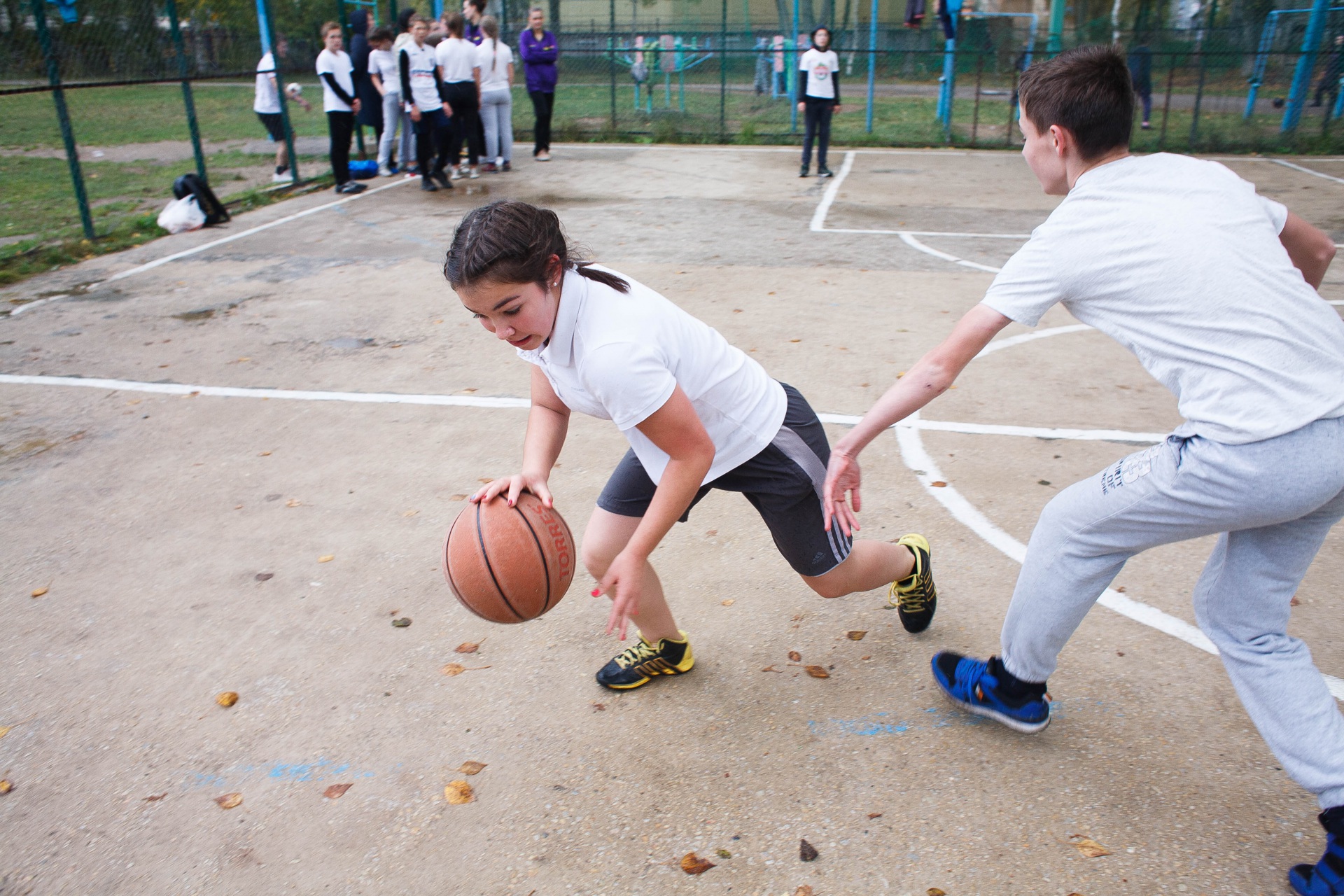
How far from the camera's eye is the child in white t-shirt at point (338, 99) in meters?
12.5

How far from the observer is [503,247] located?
7.72 ft

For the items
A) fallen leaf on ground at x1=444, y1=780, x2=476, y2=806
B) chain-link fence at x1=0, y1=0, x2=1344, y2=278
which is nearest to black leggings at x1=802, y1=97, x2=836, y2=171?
chain-link fence at x1=0, y1=0, x2=1344, y2=278

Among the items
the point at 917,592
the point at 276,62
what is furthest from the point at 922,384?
the point at 276,62

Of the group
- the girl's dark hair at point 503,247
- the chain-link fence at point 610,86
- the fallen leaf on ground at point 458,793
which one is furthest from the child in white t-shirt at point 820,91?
the fallen leaf on ground at point 458,793

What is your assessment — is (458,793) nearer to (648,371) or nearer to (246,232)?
(648,371)

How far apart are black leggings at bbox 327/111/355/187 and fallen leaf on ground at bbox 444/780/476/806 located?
1181cm

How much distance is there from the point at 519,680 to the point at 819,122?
40.5 ft

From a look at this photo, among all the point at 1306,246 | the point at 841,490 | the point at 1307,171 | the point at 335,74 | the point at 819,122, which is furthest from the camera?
the point at 1307,171

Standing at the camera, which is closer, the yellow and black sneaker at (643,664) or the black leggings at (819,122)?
the yellow and black sneaker at (643,664)

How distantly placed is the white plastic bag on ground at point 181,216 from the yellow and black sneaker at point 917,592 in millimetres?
10134

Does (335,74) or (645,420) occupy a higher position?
(335,74)

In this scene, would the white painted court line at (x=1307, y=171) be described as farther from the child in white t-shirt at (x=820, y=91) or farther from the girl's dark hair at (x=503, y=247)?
the girl's dark hair at (x=503, y=247)

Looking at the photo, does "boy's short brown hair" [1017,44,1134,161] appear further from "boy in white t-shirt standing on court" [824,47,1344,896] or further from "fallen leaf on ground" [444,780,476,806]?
"fallen leaf on ground" [444,780,476,806]

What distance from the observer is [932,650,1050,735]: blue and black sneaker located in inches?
116
